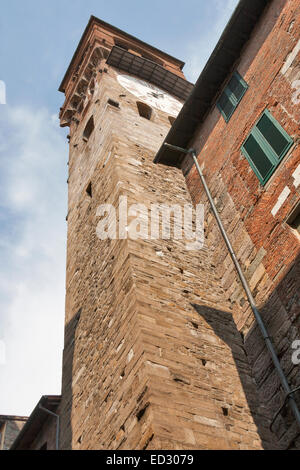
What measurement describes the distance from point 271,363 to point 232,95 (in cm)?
433

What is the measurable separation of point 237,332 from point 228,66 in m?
4.40

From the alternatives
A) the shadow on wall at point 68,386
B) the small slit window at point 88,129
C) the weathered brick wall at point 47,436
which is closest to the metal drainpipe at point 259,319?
the shadow on wall at point 68,386

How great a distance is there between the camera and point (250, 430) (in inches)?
191

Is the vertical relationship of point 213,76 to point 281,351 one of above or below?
above

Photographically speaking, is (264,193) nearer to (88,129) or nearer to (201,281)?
(201,281)

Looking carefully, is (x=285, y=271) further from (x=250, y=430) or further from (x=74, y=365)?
(x=74, y=365)

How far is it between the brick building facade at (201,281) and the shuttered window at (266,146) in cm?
3

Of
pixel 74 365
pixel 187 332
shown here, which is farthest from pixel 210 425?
pixel 74 365

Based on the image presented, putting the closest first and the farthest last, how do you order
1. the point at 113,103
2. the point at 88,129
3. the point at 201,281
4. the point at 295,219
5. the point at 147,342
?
the point at 147,342 → the point at 295,219 → the point at 201,281 → the point at 113,103 → the point at 88,129

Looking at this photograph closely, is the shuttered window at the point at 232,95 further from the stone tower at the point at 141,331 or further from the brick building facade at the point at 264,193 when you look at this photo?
the stone tower at the point at 141,331

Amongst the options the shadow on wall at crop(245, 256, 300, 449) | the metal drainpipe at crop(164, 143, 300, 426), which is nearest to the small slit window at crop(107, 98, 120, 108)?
the metal drainpipe at crop(164, 143, 300, 426)

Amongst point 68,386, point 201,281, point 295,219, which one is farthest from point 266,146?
point 68,386

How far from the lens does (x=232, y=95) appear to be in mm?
7527

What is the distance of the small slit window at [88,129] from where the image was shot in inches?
471
